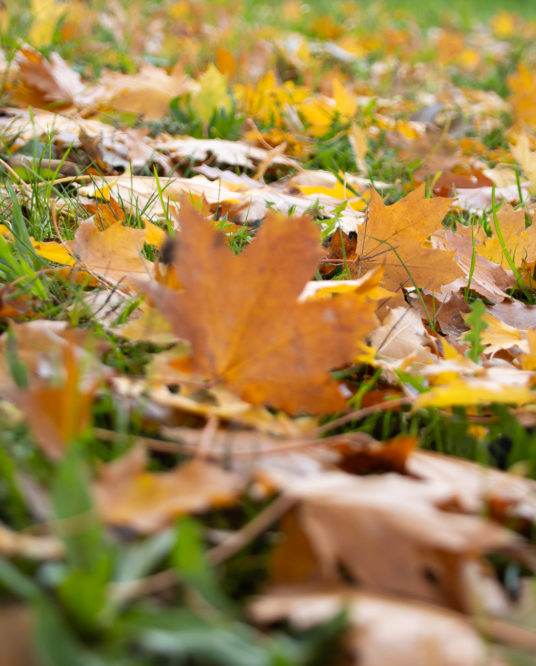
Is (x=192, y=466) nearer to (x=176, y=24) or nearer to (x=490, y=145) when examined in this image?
(x=490, y=145)

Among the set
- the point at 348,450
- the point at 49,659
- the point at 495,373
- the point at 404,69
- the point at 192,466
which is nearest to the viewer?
the point at 49,659

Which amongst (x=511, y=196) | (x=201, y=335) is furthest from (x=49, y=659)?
(x=511, y=196)

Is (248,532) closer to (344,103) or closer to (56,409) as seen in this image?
(56,409)

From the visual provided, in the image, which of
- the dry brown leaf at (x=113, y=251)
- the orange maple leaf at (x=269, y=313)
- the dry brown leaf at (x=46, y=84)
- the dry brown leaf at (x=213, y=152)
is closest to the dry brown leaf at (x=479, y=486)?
the orange maple leaf at (x=269, y=313)

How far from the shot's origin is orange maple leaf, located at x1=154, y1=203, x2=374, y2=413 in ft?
2.07

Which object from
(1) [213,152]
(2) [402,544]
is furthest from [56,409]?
(1) [213,152]

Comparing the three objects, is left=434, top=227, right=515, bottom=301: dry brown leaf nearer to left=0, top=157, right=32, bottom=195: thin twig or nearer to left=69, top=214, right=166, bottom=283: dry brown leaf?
left=69, top=214, right=166, bottom=283: dry brown leaf

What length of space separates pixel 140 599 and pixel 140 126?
5.53 ft

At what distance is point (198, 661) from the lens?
0.43 metres

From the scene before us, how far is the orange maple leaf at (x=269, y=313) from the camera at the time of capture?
0.63 meters

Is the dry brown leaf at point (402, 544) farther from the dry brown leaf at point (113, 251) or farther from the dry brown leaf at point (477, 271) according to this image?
the dry brown leaf at point (477, 271)

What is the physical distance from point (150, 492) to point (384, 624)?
0.21m

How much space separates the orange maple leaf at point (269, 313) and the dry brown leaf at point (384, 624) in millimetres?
238

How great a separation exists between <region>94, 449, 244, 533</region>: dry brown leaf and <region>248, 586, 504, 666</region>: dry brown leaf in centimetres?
9
